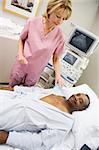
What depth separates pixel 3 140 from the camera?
5.40ft

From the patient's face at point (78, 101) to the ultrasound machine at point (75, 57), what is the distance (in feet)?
2.26

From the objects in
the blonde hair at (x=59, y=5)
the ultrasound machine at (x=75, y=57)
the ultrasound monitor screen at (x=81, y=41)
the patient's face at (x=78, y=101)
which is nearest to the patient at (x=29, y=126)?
the patient's face at (x=78, y=101)

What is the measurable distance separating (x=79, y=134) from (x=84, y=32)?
49.4 inches

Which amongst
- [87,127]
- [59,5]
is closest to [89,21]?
[59,5]

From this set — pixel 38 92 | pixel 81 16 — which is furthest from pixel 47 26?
pixel 81 16

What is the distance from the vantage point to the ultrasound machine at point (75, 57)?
2.66 m

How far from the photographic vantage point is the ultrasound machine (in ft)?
8.74

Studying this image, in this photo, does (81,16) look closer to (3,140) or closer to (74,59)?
(74,59)

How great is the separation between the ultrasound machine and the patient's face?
0.69 metres

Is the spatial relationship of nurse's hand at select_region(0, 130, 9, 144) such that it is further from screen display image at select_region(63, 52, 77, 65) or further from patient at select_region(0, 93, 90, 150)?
screen display image at select_region(63, 52, 77, 65)

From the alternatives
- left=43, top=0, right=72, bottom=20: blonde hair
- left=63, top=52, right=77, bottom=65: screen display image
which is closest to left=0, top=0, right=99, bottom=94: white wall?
left=63, top=52, right=77, bottom=65: screen display image

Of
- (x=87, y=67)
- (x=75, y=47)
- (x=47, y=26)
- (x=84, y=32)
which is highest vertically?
(x=47, y=26)

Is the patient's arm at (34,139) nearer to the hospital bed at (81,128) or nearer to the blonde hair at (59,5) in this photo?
the hospital bed at (81,128)

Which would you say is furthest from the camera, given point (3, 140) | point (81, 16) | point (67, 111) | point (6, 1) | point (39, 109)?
point (81, 16)
